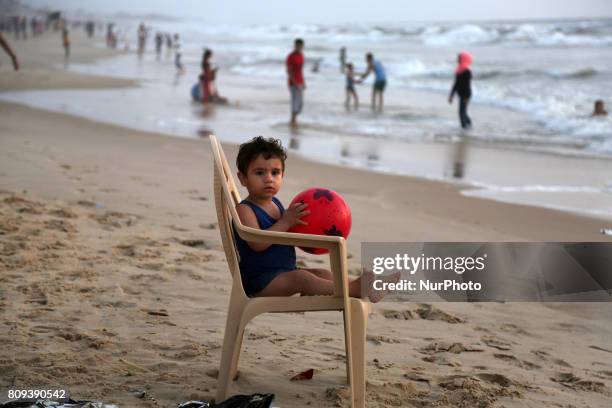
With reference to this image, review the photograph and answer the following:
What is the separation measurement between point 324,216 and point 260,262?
0.34m

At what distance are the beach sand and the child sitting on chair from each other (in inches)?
18.4

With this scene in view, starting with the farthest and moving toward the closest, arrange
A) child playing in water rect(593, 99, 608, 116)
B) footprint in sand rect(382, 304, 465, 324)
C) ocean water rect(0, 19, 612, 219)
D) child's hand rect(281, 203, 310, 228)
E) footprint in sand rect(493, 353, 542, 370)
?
child playing in water rect(593, 99, 608, 116) < ocean water rect(0, 19, 612, 219) < footprint in sand rect(382, 304, 465, 324) < footprint in sand rect(493, 353, 542, 370) < child's hand rect(281, 203, 310, 228)

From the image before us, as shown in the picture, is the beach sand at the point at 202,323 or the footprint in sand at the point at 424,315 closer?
the beach sand at the point at 202,323

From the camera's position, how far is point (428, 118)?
57.7 feet

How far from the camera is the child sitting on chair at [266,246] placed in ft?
10.5

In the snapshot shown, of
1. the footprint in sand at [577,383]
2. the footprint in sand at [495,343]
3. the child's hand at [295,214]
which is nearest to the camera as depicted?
the child's hand at [295,214]

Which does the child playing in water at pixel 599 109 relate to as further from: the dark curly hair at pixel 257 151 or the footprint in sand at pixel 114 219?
the dark curly hair at pixel 257 151

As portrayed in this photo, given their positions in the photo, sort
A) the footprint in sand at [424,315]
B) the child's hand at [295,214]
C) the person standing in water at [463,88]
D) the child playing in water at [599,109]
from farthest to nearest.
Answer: the child playing in water at [599,109] < the person standing in water at [463,88] < the footprint in sand at [424,315] < the child's hand at [295,214]

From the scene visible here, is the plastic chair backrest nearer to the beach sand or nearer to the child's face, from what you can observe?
the child's face

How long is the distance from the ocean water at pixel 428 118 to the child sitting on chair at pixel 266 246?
5.65 metres

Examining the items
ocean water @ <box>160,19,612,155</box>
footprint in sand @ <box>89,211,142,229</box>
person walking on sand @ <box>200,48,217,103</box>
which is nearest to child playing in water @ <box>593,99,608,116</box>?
ocean water @ <box>160,19,612,155</box>

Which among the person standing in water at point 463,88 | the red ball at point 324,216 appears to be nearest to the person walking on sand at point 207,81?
the person standing in water at point 463,88

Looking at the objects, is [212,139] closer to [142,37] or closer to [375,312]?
[375,312]

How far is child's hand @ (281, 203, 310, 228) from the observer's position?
3146mm
